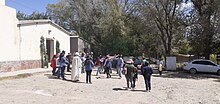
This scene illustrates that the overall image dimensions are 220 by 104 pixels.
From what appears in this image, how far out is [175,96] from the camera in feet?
53.1

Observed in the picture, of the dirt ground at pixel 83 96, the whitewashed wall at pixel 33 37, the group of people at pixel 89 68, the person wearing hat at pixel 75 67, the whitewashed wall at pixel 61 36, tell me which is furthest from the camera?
the whitewashed wall at pixel 61 36

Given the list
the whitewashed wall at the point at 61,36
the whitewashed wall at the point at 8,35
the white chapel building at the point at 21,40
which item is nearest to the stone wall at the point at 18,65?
the white chapel building at the point at 21,40

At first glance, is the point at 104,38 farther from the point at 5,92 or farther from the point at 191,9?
the point at 5,92

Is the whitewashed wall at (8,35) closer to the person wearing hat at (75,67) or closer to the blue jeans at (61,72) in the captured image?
the blue jeans at (61,72)

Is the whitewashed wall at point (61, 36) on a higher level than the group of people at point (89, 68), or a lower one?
higher

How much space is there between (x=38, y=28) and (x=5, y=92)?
49.0ft

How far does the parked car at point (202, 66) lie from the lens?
3319 centimetres

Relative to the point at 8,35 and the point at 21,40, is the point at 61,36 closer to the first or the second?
the point at 21,40

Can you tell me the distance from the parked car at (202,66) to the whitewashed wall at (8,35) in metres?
16.9

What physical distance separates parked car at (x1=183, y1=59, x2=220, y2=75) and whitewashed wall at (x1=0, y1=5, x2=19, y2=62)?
16.9 m

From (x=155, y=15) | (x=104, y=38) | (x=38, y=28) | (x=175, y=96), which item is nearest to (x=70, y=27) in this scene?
(x=104, y=38)

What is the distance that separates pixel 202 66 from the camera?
110ft

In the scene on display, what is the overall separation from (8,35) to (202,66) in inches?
732

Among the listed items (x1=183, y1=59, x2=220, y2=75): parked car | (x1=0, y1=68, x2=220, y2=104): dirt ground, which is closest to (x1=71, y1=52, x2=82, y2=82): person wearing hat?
(x1=0, y1=68, x2=220, y2=104): dirt ground
